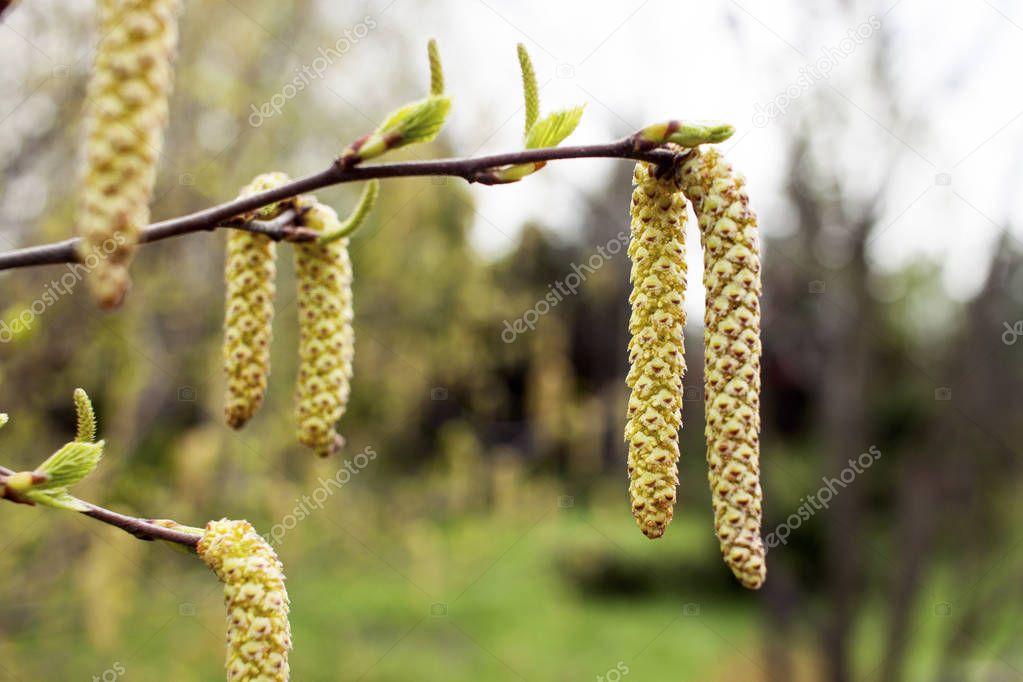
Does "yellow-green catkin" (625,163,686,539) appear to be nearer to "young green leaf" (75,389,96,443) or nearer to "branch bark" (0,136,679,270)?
"branch bark" (0,136,679,270)

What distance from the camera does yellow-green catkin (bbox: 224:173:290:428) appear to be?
0.98 meters

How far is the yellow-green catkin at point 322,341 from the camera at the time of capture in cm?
100

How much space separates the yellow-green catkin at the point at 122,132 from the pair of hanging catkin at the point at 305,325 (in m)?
0.43

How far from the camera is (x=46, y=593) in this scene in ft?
9.70

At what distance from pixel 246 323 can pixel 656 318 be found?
45 centimetres

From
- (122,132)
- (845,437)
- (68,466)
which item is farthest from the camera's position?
(845,437)

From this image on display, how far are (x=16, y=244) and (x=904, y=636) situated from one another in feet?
12.8

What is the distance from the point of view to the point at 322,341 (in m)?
1.01

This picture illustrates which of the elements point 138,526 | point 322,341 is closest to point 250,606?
point 138,526

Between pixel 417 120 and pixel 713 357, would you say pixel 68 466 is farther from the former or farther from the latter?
pixel 713 357

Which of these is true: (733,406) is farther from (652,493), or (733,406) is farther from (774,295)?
(774,295)

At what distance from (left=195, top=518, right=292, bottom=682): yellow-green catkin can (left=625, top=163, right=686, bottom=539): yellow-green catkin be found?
12.3 inches

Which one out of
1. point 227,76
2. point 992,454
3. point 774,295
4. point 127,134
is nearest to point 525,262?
point 774,295

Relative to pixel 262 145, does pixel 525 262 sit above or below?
below
